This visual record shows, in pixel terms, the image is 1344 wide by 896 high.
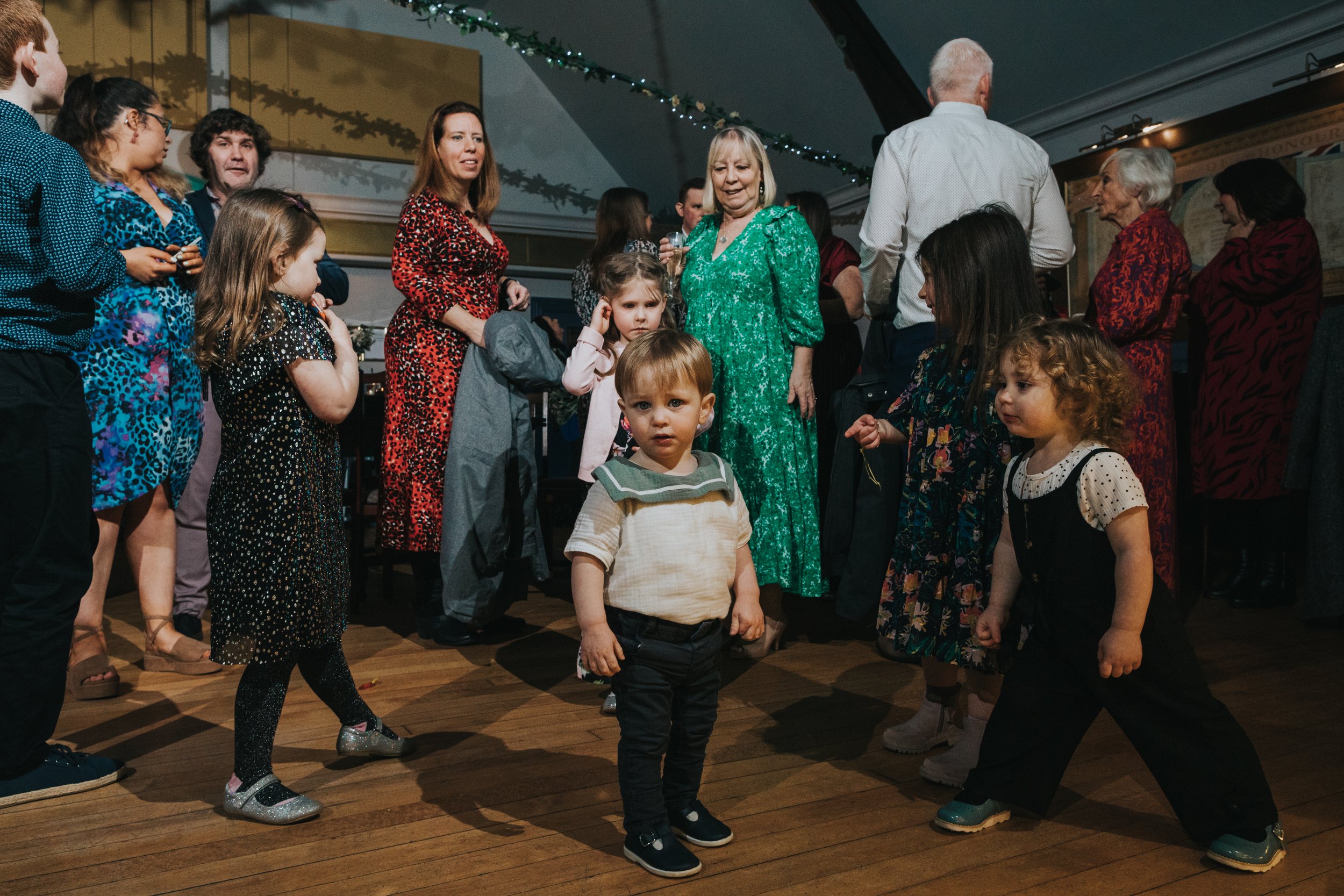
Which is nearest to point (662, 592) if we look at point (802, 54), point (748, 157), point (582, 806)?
point (582, 806)

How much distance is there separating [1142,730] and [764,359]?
139 centimetres

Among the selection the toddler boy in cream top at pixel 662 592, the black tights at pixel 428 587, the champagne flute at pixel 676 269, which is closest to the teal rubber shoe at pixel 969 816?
the toddler boy in cream top at pixel 662 592

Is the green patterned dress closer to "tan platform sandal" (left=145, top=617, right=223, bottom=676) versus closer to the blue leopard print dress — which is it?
the blue leopard print dress

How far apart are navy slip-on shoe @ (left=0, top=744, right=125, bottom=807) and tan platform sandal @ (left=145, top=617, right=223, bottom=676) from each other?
0.80 meters

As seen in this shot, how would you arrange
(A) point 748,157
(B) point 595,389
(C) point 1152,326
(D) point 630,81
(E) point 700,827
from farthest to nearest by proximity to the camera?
(D) point 630,81 < (C) point 1152,326 < (A) point 748,157 < (B) point 595,389 < (E) point 700,827

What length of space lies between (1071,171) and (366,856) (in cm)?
529

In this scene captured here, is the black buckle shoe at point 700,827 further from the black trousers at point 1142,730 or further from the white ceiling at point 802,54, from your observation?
the white ceiling at point 802,54

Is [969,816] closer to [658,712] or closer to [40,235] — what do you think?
[658,712]

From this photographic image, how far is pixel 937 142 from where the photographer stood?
2701 mm

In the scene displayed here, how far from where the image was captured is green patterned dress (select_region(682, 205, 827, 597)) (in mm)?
2654

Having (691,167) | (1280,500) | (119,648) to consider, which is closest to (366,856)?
(119,648)

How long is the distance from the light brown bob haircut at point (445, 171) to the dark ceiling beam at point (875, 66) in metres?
3.31

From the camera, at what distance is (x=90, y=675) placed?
2.53 m

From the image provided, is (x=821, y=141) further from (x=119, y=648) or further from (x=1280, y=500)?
(x=119, y=648)
